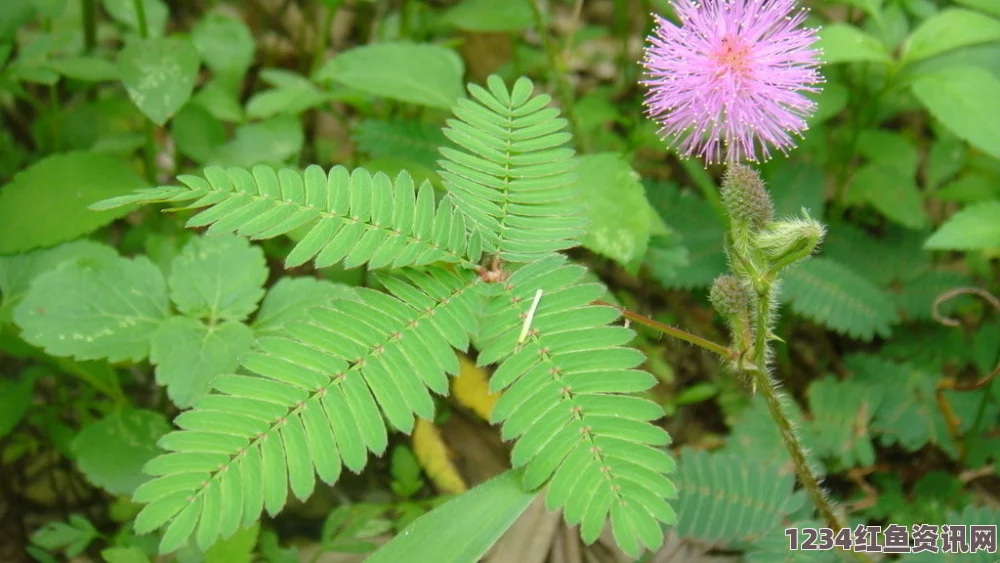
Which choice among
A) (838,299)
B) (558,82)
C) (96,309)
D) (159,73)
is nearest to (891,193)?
(838,299)

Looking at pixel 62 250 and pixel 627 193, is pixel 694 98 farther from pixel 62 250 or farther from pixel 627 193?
pixel 62 250

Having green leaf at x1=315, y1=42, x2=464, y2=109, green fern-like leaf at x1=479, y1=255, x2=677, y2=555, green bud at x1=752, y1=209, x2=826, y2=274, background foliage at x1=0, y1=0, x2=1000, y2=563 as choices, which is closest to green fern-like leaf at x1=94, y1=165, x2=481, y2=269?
background foliage at x1=0, y1=0, x2=1000, y2=563

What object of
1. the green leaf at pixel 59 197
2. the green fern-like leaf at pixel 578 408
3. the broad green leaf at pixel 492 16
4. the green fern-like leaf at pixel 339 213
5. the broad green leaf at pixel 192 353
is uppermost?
the broad green leaf at pixel 492 16

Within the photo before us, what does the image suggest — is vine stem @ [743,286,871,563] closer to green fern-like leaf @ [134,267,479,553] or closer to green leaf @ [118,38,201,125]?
green fern-like leaf @ [134,267,479,553]

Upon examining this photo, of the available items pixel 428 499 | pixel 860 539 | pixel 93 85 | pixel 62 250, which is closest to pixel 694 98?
pixel 860 539

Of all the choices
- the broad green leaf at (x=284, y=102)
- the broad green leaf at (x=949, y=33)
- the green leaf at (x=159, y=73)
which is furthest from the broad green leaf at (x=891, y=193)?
the green leaf at (x=159, y=73)

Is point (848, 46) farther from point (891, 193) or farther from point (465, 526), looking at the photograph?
point (465, 526)

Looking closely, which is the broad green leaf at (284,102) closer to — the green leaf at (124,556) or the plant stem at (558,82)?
the plant stem at (558,82)
